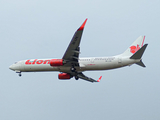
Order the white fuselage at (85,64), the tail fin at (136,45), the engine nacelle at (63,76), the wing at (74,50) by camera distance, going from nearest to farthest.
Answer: the wing at (74,50), the white fuselage at (85,64), the tail fin at (136,45), the engine nacelle at (63,76)

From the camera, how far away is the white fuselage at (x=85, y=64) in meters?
48.5

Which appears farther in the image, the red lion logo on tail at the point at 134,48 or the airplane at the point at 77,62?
the red lion logo on tail at the point at 134,48

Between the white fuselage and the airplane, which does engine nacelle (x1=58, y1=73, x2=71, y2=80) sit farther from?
the white fuselage

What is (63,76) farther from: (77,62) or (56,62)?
(77,62)

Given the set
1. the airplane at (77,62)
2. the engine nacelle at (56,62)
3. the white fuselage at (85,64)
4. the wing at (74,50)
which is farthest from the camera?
the engine nacelle at (56,62)

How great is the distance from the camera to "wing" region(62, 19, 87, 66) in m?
43.2

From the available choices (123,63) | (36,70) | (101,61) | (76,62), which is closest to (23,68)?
(36,70)

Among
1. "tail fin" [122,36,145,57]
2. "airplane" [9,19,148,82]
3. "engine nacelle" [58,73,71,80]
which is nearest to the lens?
"airplane" [9,19,148,82]

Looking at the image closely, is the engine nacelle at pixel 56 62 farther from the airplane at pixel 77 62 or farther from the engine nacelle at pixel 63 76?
the engine nacelle at pixel 63 76

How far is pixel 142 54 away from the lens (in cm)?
4681

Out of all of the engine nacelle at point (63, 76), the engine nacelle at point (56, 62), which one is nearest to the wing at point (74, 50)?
the engine nacelle at point (56, 62)

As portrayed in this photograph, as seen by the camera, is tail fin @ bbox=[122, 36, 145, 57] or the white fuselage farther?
tail fin @ bbox=[122, 36, 145, 57]

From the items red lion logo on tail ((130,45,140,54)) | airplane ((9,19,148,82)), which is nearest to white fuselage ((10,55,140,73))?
airplane ((9,19,148,82))

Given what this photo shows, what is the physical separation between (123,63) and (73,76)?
1044 centimetres
